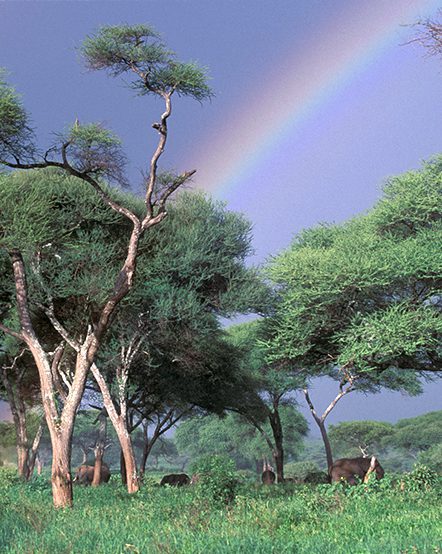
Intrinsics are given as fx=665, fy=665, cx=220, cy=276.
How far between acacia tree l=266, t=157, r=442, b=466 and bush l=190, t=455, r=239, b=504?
836 centimetres

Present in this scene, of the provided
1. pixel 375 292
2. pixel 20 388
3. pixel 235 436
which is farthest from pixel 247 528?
pixel 235 436

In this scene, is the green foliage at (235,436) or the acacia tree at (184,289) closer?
the acacia tree at (184,289)

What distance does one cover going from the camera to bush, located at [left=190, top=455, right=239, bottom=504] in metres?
16.0

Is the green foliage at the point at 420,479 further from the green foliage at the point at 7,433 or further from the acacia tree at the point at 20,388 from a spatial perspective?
the green foliage at the point at 7,433

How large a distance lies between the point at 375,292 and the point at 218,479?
11.8 metres

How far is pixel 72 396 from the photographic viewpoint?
18.6 m

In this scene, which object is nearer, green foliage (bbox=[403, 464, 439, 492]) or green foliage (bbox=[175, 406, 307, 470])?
green foliage (bbox=[403, 464, 439, 492])

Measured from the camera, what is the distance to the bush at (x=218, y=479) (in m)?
16.0

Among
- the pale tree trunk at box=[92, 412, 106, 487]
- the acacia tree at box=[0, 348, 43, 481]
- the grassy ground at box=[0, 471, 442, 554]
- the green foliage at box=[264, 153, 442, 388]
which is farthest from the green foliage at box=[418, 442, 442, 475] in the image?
the grassy ground at box=[0, 471, 442, 554]

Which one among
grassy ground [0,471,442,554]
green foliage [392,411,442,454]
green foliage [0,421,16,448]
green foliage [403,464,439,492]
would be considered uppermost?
green foliage [0,421,16,448]

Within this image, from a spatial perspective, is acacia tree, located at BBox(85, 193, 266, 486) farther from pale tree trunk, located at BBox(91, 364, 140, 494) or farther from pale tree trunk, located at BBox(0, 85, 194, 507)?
pale tree trunk, located at BBox(0, 85, 194, 507)

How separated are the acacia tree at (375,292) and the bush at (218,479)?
8.36m

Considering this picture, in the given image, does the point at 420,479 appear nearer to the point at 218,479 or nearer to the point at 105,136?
the point at 218,479

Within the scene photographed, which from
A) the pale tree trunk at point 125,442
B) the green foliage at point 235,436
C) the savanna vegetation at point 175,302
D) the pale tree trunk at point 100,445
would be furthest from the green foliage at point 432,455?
the pale tree trunk at point 125,442
